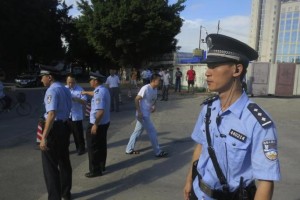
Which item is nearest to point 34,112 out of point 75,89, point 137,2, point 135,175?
point 75,89

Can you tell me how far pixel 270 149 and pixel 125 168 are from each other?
16.5 ft

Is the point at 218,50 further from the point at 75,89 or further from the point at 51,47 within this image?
the point at 51,47

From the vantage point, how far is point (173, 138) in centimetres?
986

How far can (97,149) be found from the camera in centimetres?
656

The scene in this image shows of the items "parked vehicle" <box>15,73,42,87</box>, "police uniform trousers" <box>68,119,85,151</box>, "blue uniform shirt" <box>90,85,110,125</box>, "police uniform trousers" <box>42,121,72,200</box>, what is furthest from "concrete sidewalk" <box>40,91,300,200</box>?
"parked vehicle" <box>15,73,42,87</box>

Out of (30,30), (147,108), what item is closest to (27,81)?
(30,30)

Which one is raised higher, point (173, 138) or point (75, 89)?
point (75, 89)

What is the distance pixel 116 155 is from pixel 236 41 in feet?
19.2

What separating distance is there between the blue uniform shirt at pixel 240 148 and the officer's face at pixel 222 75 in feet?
0.44

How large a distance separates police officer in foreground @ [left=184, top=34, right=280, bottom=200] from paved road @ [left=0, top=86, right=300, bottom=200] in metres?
3.15

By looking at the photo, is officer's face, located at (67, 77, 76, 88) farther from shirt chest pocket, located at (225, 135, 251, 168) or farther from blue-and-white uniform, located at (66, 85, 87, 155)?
shirt chest pocket, located at (225, 135, 251, 168)

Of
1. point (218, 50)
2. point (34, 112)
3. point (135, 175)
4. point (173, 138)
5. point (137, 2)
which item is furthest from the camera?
point (137, 2)

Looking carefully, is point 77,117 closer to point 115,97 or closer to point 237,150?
point 237,150

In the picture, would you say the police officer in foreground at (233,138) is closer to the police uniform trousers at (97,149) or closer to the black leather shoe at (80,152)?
the police uniform trousers at (97,149)
